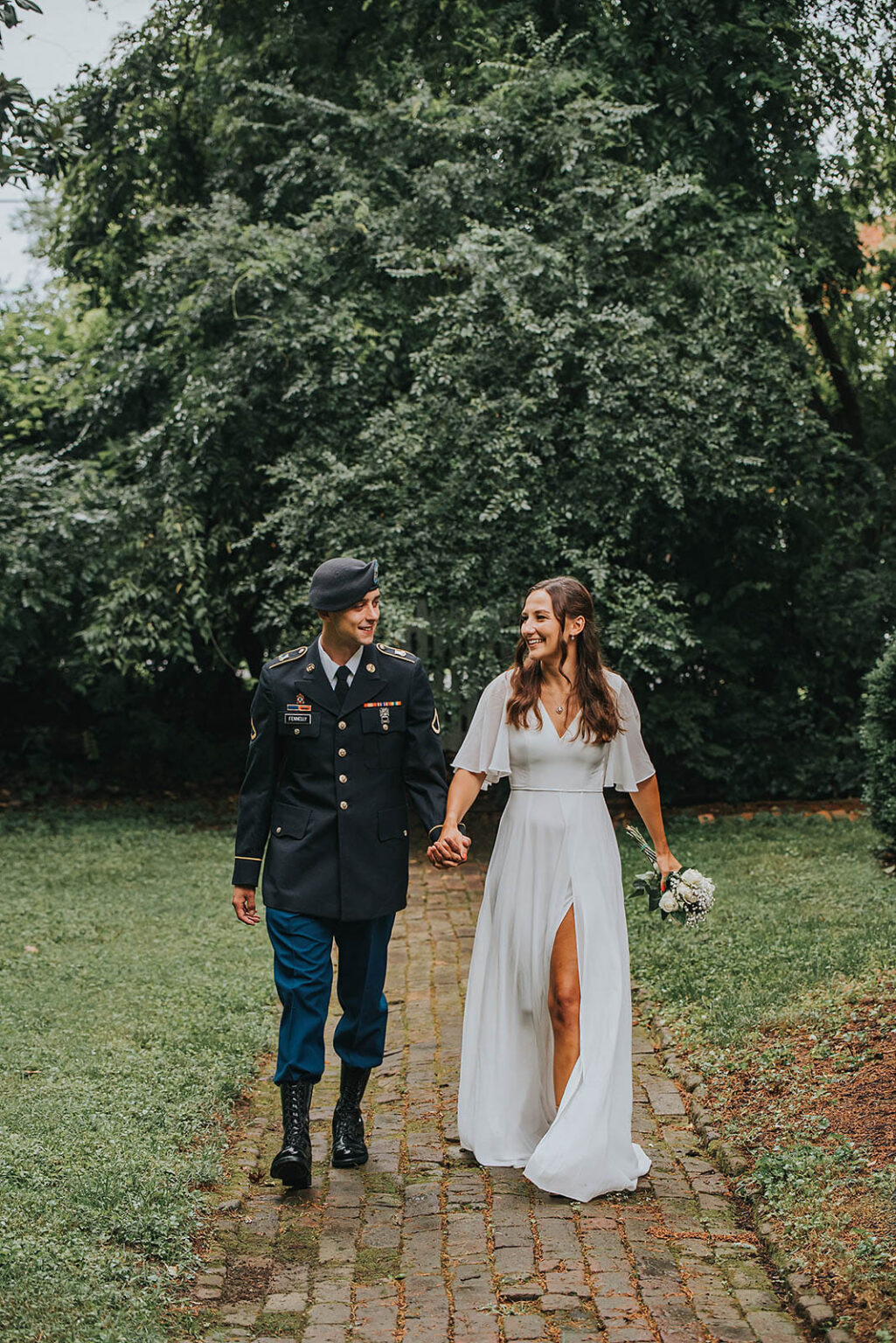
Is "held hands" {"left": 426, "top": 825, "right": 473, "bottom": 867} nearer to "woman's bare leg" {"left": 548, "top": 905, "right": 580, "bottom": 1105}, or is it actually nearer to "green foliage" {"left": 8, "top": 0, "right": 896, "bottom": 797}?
"woman's bare leg" {"left": 548, "top": 905, "right": 580, "bottom": 1105}

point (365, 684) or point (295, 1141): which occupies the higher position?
point (365, 684)

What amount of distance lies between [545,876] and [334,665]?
1091 millimetres

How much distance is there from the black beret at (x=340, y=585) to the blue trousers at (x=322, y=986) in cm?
111

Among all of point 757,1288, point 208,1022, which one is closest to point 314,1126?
point 208,1022

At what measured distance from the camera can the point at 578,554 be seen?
1219 cm

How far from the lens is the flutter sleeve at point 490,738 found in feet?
17.2

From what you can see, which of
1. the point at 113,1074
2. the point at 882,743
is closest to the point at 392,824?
the point at 113,1074

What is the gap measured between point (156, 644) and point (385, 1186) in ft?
32.1

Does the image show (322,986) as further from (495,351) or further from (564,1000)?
(495,351)

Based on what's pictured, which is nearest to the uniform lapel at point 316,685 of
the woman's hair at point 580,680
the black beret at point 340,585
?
the black beret at point 340,585

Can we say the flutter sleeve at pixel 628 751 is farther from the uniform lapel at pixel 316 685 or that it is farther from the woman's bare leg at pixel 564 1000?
the uniform lapel at pixel 316 685

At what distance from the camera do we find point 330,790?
203 inches

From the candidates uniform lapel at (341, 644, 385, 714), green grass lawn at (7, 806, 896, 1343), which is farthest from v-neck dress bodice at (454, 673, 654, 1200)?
green grass lawn at (7, 806, 896, 1343)

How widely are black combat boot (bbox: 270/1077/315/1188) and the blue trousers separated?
46 mm
